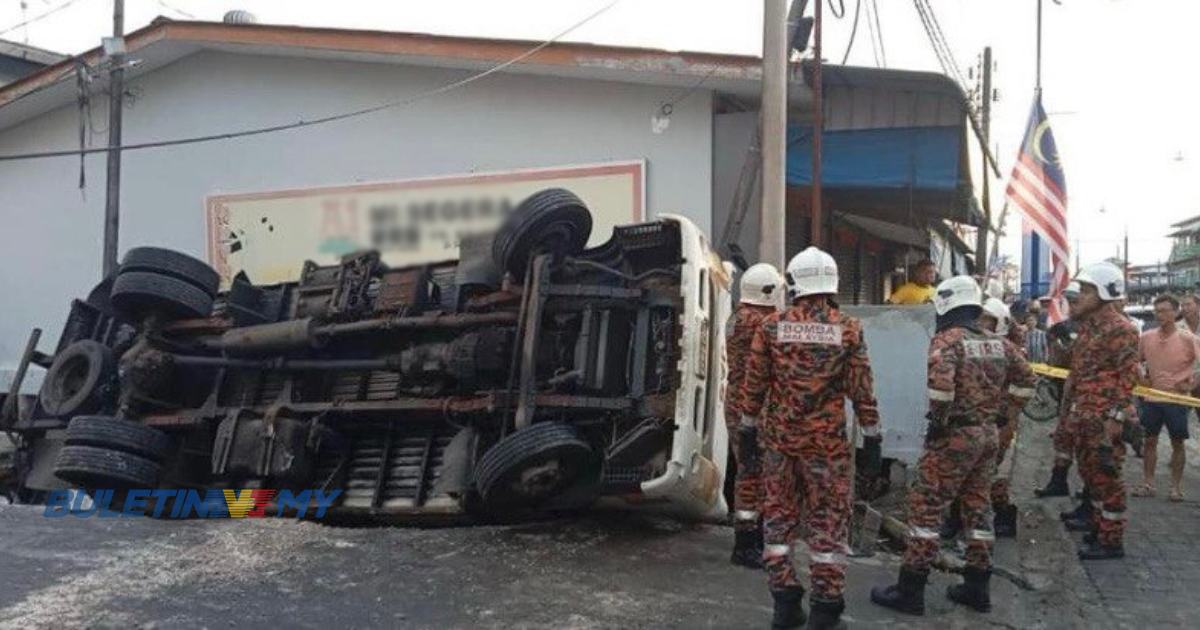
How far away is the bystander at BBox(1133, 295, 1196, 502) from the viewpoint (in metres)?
7.68

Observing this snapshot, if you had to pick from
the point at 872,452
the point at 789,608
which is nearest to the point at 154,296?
the point at 789,608

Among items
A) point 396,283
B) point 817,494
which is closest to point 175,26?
point 396,283

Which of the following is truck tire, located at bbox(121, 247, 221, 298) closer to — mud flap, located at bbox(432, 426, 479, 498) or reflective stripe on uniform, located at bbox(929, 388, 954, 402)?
mud flap, located at bbox(432, 426, 479, 498)

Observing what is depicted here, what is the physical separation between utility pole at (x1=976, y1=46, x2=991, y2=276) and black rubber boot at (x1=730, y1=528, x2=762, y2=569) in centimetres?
658

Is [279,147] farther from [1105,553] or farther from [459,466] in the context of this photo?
[1105,553]

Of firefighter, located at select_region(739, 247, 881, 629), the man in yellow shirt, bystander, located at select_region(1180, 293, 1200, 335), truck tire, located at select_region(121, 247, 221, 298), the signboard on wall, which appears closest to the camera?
firefighter, located at select_region(739, 247, 881, 629)

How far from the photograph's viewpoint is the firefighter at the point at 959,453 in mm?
4621

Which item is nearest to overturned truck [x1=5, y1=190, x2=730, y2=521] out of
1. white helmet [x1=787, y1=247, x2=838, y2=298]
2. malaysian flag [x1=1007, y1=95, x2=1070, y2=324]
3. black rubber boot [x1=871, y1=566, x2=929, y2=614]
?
white helmet [x1=787, y1=247, x2=838, y2=298]

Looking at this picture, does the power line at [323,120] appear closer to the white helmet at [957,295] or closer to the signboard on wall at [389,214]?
the signboard on wall at [389,214]

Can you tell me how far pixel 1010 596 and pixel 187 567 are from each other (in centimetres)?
449

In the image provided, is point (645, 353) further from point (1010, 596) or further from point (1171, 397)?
point (1171, 397)

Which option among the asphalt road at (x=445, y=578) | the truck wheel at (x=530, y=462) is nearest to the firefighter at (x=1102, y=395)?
the asphalt road at (x=445, y=578)

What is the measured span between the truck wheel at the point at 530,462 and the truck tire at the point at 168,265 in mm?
2637

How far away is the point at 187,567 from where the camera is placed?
5.51m
